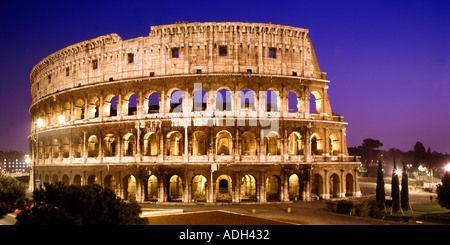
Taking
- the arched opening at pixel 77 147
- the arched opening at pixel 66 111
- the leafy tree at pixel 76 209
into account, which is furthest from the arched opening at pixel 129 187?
the leafy tree at pixel 76 209

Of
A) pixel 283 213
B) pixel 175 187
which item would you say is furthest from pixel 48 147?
pixel 283 213

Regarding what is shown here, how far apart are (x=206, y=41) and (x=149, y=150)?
1073 centimetres

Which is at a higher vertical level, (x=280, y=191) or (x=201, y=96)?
(x=201, y=96)

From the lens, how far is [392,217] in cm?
2258

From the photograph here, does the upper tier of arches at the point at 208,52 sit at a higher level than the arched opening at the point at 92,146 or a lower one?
higher

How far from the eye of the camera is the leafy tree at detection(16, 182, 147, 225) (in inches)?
446

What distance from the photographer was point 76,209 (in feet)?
39.9

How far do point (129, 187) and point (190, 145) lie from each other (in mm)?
8605

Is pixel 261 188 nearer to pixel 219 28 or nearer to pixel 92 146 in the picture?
pixel 219 28

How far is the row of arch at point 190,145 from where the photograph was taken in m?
27.9

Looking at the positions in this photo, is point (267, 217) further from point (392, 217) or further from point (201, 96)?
point (201, 96)

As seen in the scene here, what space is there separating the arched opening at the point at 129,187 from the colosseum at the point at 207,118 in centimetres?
9

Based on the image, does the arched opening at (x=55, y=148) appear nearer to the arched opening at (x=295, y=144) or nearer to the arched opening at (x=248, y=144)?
the arched opening at (x=248, y=144)
